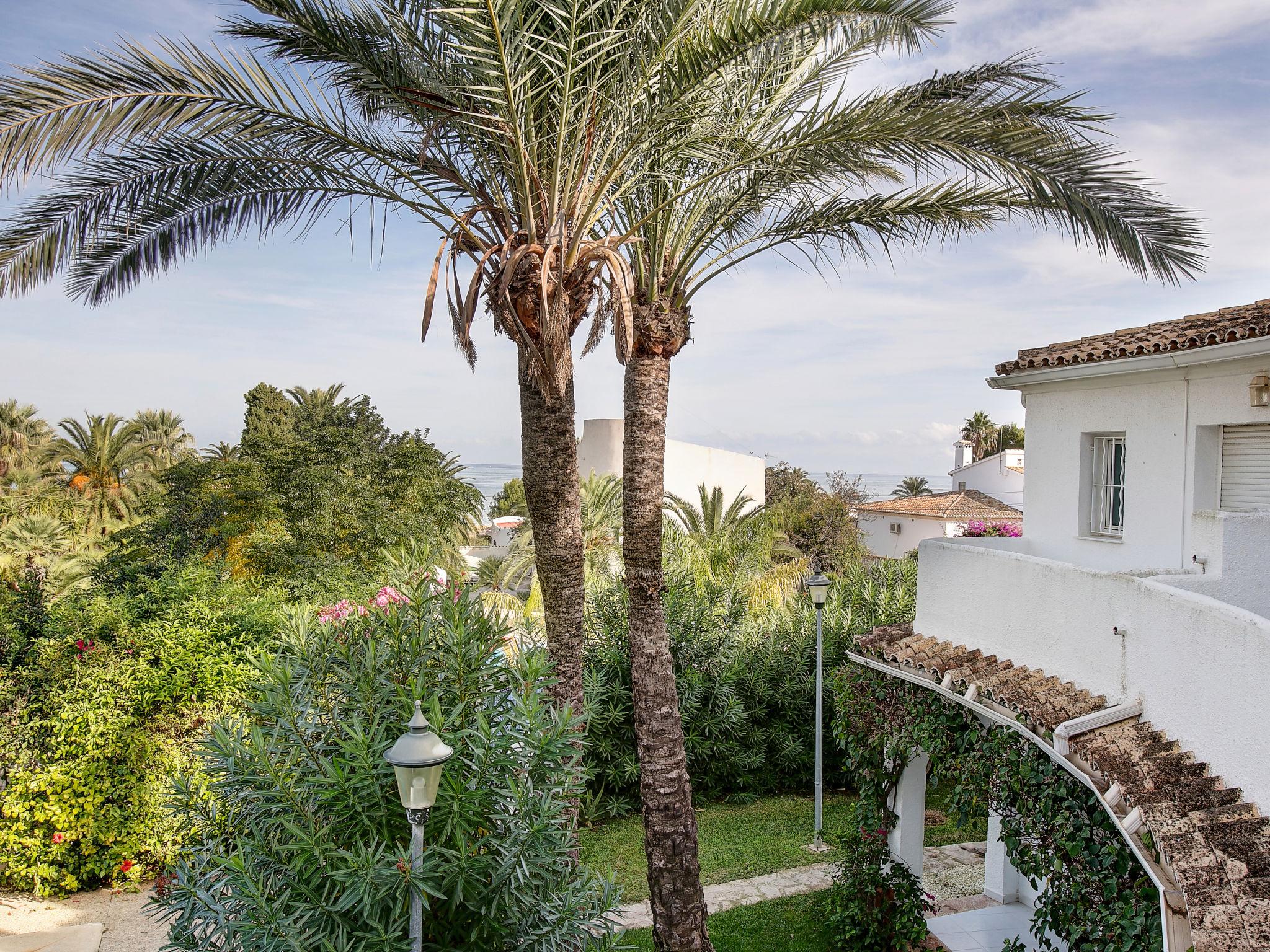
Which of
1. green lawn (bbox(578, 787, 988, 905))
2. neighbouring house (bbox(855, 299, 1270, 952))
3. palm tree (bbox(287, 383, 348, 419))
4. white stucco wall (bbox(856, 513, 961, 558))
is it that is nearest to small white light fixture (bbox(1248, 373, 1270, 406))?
neighbouring house (bbox(855, 299, 1270, 952))

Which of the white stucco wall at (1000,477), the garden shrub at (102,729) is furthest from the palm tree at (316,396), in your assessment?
the white stucco wall at (1000,477)

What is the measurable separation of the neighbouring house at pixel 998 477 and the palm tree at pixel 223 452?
32.4 m

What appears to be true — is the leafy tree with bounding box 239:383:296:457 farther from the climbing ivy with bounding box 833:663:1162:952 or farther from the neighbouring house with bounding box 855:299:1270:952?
the climbing ivy with bounding box 833:663:1162:952

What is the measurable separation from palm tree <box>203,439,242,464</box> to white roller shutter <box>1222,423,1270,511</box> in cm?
1779

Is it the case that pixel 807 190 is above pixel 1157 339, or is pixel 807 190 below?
above

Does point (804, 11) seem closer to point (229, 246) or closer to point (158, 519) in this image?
point (229, 246)

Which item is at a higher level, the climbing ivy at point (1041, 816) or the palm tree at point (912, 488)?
the palm tree at point (912, 488)

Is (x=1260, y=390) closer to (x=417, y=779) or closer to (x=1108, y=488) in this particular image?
(x=1108, y=488)

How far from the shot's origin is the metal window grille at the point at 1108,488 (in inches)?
343

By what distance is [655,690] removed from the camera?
740cm

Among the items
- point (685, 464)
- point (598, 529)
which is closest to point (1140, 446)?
point (598, 529)

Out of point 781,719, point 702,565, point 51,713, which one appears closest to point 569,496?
point 51,713

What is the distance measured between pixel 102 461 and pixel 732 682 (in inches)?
1126

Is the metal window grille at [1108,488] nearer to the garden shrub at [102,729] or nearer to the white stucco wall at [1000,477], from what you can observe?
the garden shrub at [102,729]
